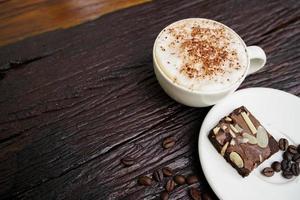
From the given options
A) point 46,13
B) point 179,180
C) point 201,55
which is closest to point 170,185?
point 179,180

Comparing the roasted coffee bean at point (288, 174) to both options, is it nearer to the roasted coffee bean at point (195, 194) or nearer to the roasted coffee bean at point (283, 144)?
the roasted coffee bean at point (283, 144)

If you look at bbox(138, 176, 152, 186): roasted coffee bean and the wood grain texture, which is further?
the wood grain texture

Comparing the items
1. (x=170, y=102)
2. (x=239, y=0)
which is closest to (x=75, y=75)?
(x=170, y=102)

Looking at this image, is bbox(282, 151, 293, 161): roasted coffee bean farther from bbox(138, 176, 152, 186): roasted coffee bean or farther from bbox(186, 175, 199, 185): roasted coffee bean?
bbox(138, 176, 152, 186): roasted coffee bean

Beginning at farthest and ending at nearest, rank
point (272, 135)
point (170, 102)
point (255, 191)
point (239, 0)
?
point (239, 0), point (170, 102), point (272, 135), point (255, 191)

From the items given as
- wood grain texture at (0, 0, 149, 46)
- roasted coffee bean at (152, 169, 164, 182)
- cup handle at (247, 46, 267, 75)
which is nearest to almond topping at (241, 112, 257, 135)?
cup handle at (247, 46, 267, 75)

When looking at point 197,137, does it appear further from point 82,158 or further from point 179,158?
point 82,158
